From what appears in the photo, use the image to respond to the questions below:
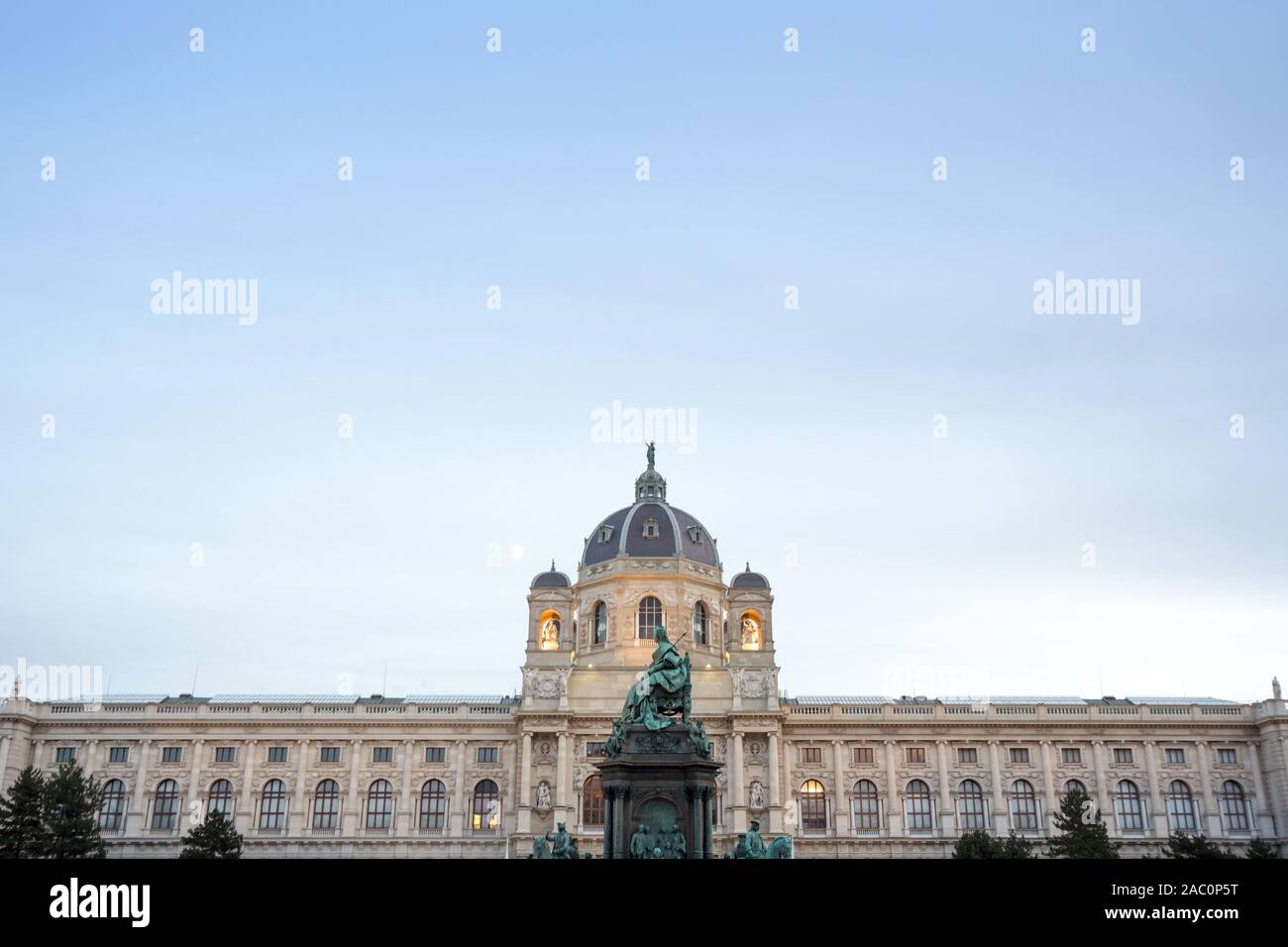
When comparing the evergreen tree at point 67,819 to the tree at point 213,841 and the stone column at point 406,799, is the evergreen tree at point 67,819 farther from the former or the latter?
the stone column at point 406,799

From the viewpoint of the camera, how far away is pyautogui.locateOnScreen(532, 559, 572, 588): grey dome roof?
97.6m

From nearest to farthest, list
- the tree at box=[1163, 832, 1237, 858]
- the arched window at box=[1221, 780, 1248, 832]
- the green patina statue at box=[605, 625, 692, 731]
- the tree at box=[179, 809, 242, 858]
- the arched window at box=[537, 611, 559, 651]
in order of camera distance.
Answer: the green patina statue at box=[605, 625, 692, 731] → the tree at box=[1163, 832, 1237, 858] → the tree at box=[179, 809, 242, 858] → the arched window at box=[1221, 780, 1248, 832] → the arched window at box=[537, 611, 559, 651]

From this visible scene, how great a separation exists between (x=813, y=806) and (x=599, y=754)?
17.4 m

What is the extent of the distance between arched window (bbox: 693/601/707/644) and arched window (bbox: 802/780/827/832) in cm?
1459

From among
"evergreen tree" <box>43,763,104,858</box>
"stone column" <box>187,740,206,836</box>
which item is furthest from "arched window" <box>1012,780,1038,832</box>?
"evergreen tree" <box>43,763,104,858</box>

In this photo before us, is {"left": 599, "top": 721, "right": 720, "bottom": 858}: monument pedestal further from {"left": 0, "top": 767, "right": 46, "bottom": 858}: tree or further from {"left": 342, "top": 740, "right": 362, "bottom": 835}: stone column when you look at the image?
{"left": 342, "top": 740, "right": 362, "bottom": 835}: stone column

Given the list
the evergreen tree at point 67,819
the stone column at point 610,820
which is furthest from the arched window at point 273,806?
the stone column at point 610,820

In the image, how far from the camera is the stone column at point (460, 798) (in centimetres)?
8650

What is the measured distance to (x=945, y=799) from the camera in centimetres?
8844

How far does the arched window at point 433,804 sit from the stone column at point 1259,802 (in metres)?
62.5

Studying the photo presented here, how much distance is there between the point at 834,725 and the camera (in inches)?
3553
